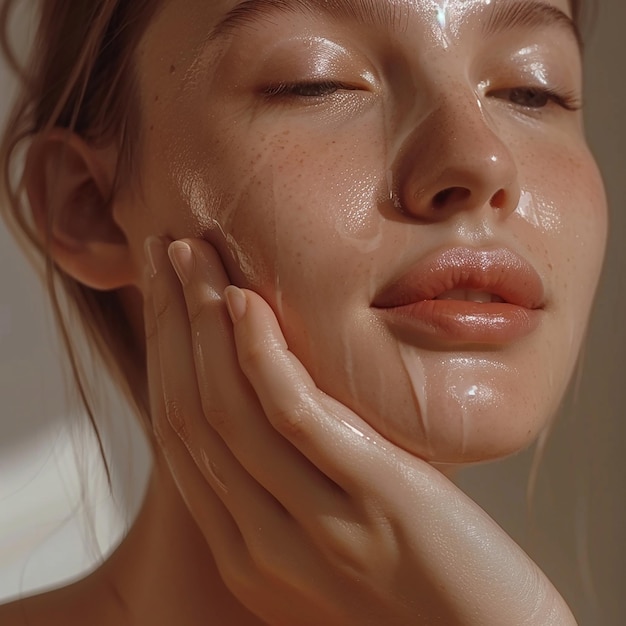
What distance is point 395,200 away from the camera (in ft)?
1.72

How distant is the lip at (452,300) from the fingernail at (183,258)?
108 mm

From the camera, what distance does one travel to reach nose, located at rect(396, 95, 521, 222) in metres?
0.51

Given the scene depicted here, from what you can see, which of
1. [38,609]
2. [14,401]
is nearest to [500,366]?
[38,609]

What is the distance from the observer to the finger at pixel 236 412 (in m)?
0.53

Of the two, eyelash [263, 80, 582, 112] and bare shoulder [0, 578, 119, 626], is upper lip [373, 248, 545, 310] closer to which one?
eyelash [263, 80, 582, 112]

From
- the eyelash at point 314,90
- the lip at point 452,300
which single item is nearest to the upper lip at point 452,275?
the lip at point 452,300

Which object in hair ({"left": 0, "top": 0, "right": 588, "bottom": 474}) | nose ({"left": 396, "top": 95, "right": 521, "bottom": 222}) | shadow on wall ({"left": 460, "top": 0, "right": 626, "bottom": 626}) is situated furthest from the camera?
shadow on wall ({"left": 460, "top": 0, "right": 626, "bottom": 626})

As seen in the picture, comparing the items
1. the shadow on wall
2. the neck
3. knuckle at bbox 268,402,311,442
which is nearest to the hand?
knuckle at bbox 268,402,311,442

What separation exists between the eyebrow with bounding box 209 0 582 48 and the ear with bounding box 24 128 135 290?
14cm

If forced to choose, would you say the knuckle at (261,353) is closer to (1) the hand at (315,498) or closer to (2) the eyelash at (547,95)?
(1) the hand at (315,498)

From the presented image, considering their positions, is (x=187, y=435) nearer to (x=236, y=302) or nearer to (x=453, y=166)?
(x=236, y=302)

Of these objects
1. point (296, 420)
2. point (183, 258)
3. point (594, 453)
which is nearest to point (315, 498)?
point (296, 420)

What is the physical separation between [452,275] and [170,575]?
0.99ft

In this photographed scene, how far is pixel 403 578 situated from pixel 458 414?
9 cm
